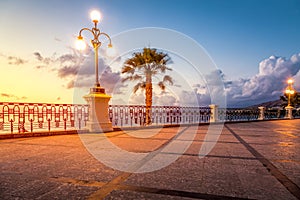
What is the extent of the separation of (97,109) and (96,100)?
43 cm

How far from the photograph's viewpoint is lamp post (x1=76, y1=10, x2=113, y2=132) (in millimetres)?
9836

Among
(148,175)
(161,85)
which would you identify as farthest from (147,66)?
(148,175)

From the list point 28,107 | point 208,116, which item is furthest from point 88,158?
point 208,116

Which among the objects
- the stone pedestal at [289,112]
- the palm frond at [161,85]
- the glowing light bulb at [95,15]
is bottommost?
the stone pedestal at [289,112]

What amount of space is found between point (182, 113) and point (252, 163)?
10887 millimetres

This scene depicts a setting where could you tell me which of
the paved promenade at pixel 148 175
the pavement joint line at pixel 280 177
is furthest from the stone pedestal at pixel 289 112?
the pavement joint line at pixel 280 177

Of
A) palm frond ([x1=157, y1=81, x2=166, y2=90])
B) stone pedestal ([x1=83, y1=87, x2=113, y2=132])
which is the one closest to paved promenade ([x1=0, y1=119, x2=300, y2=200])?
stone pedestal ([x1=83, y1=87, x2=113, y2=132])

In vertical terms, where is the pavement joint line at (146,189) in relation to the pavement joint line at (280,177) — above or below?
above

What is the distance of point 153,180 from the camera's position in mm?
3395

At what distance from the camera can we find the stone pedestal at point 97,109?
32.4 ft

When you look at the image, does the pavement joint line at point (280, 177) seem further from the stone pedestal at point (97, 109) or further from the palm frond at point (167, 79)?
the palm frond at point (167, 79)

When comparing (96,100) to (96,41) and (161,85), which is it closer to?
(96,41)

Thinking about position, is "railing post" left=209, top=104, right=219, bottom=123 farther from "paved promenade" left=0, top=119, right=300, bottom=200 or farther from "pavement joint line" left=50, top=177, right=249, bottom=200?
"pavement joint line" left=50, top=177, right=249, bottom=200

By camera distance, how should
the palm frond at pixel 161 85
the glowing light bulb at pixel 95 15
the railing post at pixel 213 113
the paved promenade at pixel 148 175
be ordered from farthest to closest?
the palm frond at pixel 161 85 < the railing post at pixel 213 113 < the glowing light bulb at pixel 95 15 < the paved promenade at pixel 148 175
